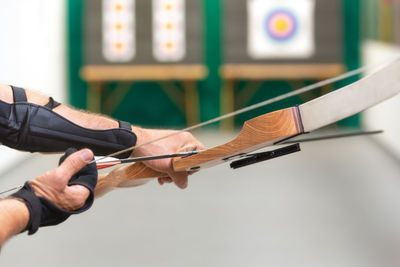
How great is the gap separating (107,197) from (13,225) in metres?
2.43

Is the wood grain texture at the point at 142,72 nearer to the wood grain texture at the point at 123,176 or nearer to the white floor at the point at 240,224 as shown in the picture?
the white floor at the point at 240,224

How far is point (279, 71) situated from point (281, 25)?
14.5 inches

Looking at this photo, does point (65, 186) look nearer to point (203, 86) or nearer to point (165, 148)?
point (165, 148)

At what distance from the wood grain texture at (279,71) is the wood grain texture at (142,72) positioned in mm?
257

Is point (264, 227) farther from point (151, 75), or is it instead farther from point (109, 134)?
point (151, 75)

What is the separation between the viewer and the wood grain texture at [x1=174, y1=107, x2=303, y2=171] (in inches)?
32.8

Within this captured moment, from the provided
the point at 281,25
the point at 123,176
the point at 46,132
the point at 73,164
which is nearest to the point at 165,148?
the point at 123,176

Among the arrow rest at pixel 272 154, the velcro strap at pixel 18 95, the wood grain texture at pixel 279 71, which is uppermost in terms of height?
the velcro strap at pixel 18 95

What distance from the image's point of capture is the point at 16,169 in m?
3.88

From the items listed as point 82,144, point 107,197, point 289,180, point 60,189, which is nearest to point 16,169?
point 107,197

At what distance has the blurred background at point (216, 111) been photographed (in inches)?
94.1

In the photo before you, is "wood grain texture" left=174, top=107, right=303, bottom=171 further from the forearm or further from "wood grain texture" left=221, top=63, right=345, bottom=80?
"wood grain texture" left=221, top=63, right=345, bottom=80

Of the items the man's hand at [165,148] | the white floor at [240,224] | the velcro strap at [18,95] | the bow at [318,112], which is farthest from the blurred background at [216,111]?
the bow at [318,112]

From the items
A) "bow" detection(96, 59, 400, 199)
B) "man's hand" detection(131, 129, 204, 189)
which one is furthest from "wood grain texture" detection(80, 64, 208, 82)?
"bow" detection(96, 59, 400, 199)
